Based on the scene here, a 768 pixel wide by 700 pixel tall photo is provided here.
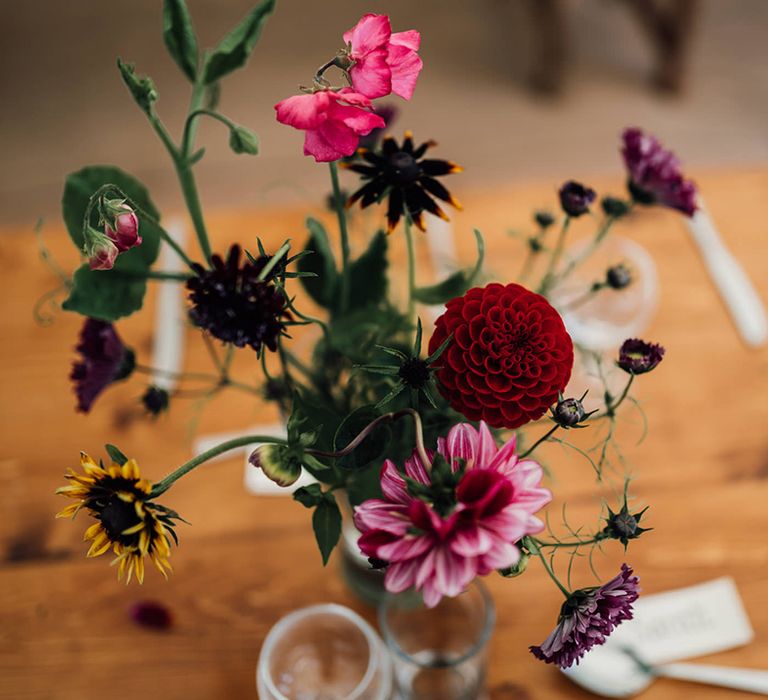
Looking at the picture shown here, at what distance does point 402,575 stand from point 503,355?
0.11 metres

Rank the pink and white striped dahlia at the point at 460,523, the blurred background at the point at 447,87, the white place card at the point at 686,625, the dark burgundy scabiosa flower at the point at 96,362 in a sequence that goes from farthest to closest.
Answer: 1. the blurred background at the point at 447,87
2. the white place card at the point at 686,625
3. the dark burgundy scabiosa flower at the point at 96,362
4. the pink and white striped dahlia at the point at 460,523

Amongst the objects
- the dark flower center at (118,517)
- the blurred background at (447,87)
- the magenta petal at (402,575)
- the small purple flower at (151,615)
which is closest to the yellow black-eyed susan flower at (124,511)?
the dark flower center at (118,517)

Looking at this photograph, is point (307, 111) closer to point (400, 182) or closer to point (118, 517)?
point (400, 182)

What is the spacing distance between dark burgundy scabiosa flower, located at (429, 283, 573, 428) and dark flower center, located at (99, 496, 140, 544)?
155mm

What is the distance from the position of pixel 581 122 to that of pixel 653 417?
1.24 metres

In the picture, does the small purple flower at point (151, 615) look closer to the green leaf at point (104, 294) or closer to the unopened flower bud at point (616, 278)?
the green leaf at point (104, 294)

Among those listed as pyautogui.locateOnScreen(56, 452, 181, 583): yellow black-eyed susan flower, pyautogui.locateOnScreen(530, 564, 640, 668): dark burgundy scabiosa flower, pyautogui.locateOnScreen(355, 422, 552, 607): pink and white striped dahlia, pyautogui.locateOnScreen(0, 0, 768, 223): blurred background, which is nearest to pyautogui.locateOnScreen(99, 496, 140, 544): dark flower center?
pyautogui.locateOnScreen(56, 452, 181, 583): yellow black-eyed susan flower

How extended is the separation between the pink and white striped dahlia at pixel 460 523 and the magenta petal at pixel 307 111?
15 cm

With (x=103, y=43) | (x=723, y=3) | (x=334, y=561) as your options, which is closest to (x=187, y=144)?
(x=334, y=561)

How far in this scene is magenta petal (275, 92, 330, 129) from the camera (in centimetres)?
36

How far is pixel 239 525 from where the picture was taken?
74 centimetres

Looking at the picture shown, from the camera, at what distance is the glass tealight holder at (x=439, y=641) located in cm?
61

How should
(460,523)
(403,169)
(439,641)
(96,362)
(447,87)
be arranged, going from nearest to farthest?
1. (460,523)
2. (403,169)
3. (96,362)
4. (439,641)
5. (447,87)

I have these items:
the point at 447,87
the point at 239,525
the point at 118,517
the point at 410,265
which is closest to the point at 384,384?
the point at 410,265
